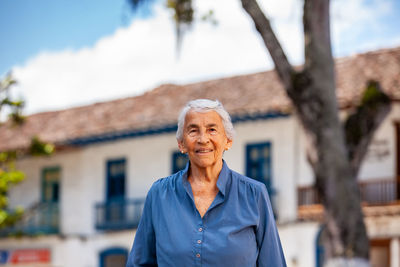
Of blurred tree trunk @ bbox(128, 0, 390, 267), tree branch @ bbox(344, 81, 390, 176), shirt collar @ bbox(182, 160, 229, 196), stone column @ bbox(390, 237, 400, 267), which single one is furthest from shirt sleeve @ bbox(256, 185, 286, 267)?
stone column @ bbox(390, 237, 400, 267)

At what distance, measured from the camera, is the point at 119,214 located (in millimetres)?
21656

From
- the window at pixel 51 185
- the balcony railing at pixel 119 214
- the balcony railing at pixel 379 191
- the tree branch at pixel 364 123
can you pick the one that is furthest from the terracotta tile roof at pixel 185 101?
the tree branch at pixel 364 123

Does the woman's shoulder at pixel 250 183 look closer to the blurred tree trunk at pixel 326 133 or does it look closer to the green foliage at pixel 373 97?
the blurred tree trunk at pixel 326 133

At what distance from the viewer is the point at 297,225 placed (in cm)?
1856

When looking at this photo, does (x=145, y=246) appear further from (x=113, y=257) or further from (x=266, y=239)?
(x=113, y=257)

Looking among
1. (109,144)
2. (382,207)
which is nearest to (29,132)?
(109,144)

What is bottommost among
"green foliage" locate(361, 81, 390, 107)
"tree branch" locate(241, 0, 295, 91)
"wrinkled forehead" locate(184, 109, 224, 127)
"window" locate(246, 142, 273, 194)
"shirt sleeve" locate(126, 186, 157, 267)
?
"shirt sleeve" locate(126, 186, 157, 267)

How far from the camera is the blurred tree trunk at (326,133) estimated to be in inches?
399

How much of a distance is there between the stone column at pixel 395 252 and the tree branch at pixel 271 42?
822cm

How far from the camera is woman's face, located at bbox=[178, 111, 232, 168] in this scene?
117 inches

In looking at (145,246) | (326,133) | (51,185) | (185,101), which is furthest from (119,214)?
(145,246)

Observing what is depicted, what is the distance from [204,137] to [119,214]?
19.0 m

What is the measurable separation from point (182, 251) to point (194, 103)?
62 centimetres

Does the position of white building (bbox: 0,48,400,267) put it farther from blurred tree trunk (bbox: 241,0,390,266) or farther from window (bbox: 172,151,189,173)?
blurred tree trunk (bbox: 241,0,390,266)
